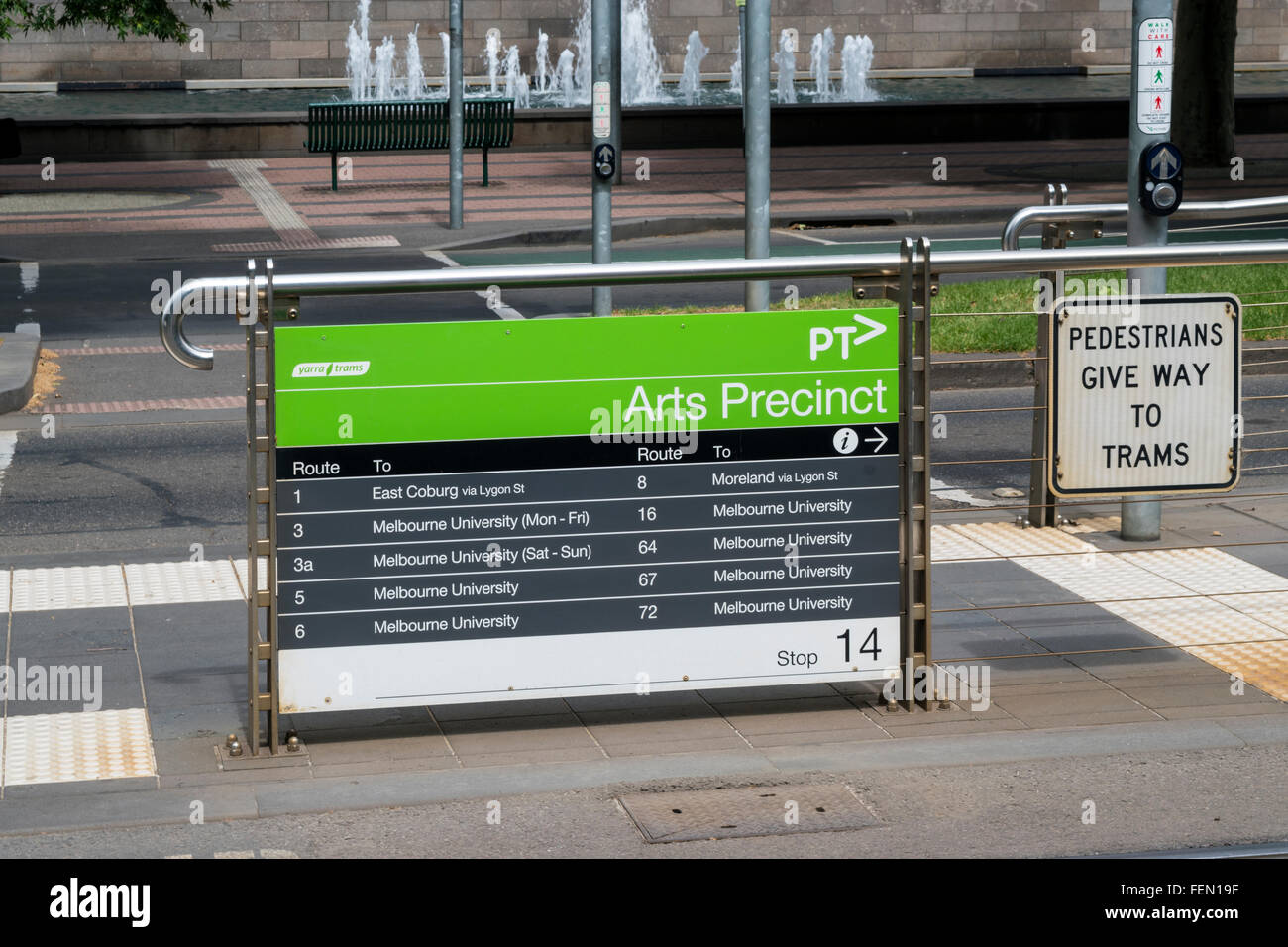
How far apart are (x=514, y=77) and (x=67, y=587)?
1212 inches

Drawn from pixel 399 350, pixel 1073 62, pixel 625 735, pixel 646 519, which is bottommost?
pixel 625 735

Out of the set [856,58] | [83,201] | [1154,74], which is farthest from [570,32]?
[1154,74]

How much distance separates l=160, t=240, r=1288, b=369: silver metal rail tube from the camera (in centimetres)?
568

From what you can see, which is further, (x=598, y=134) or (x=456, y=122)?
(x=456, y=122)

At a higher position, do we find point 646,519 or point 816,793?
point 646,519

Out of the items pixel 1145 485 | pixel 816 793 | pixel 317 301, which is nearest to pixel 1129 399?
pixel 1145 485

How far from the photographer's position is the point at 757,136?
449 inches

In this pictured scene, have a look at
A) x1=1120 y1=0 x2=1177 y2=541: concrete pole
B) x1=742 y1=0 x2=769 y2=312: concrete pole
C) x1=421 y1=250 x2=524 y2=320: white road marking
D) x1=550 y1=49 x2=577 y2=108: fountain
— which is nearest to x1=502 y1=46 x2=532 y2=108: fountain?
x1=550 y1=49 x2=577 y2=108: fountain

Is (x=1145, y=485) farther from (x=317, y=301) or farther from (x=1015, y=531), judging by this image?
(x=317, y=301)

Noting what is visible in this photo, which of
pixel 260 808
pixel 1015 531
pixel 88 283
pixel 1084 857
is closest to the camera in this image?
pixel 1084 857

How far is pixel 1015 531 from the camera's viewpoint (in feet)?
28.9

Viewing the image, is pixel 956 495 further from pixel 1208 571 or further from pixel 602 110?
pixel 602 110

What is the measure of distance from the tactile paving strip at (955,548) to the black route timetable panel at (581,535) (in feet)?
7.09

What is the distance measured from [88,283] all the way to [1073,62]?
90.6 feet
